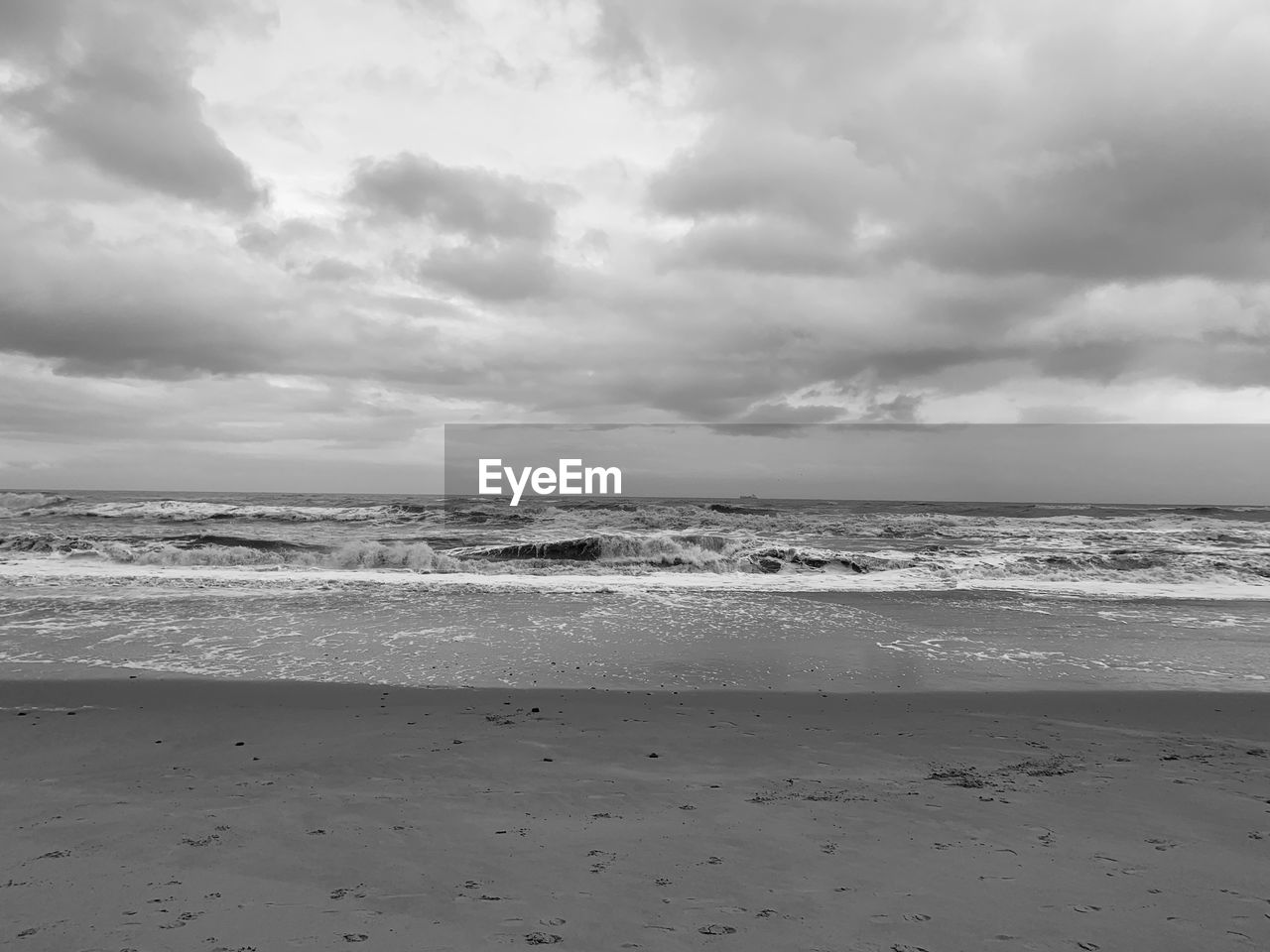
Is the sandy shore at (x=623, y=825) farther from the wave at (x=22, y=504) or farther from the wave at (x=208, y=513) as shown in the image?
the wave at (x=22, y=504)

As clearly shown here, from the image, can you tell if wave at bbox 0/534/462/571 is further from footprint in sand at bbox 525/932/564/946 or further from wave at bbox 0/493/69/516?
wave at bbox 0/493/69/516

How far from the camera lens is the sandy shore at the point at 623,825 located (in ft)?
10.8

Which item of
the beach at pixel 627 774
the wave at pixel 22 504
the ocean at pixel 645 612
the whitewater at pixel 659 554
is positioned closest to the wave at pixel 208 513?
the wave at pixel 22 504

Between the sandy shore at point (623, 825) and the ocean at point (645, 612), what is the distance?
1537 mm

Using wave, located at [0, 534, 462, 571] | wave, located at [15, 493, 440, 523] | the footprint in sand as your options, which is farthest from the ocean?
wave, located at [15, 493, 440, 523]

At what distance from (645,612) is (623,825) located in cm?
836

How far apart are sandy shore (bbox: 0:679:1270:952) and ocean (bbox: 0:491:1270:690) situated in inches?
60.5

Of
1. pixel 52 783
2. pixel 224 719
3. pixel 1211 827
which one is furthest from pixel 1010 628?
pixel 52 783

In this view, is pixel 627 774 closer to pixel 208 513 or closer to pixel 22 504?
pixel 208 513

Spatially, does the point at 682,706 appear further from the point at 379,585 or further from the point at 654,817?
the point at 379,585

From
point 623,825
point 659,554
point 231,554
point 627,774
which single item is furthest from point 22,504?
point 623,825

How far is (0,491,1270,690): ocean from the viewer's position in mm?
8672

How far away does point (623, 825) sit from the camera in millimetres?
4383

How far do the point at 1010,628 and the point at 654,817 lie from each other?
30.2 ft
